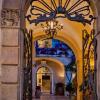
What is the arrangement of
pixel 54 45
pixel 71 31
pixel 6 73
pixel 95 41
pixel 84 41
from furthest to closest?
1. pixel 54 45
2. pixel 71 31
3. pixel 84 41
4. pixel 95 41
5. pixel 6 73

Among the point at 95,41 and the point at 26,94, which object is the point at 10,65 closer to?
the point at 26,94

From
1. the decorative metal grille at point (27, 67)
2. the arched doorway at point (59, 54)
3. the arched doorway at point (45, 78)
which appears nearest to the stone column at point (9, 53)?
the decorative metal grille at point (27, 67)

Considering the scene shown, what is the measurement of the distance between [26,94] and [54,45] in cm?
2682

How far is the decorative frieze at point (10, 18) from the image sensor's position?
29.4 feet

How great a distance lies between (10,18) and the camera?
8961 millimetres

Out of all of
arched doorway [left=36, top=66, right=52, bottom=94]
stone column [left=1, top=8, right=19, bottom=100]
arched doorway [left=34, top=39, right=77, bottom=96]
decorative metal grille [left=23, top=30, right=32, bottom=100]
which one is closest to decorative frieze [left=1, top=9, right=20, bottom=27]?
stone column [left=1, top=8, right=19, bottom=100]

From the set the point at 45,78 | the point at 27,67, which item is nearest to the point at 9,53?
the point at 27,67

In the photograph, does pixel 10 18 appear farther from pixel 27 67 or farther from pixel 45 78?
pixel 45 78

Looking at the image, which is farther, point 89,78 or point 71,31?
point 71,31

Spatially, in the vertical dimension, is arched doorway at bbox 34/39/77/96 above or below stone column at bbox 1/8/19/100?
above

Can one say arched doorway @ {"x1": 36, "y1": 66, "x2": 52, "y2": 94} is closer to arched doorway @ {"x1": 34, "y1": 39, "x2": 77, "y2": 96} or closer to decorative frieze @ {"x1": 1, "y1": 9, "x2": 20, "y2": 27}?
arched doorway @ {"x1": 34, "y1": 39, "x2": 77, "y2": 96}

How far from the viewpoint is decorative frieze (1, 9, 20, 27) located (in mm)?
8961

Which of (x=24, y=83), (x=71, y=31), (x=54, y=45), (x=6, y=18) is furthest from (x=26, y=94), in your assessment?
(x=54, y=45)

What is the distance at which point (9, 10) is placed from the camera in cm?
902
